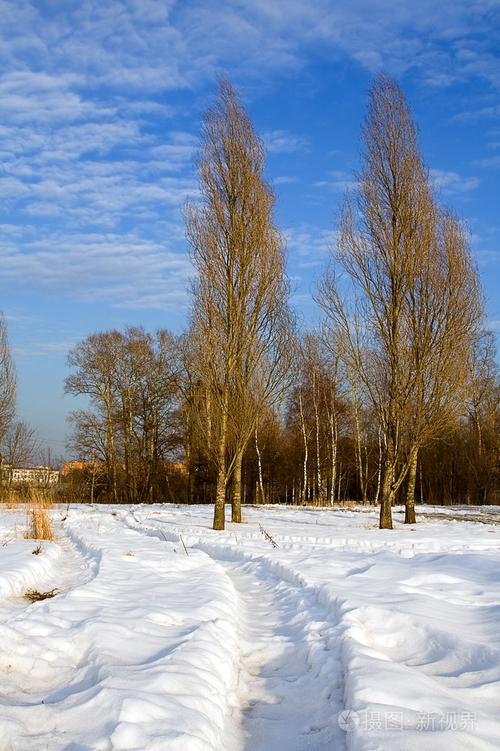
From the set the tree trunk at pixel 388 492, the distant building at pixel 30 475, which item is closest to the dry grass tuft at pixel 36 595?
the tree trunk at pixel 388 492

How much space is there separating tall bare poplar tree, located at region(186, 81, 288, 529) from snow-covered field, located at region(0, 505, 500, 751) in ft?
25.4

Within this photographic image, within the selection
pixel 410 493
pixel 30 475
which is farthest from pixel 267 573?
pixel 30 475

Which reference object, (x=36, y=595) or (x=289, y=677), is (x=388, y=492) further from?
(x=289, y=677)

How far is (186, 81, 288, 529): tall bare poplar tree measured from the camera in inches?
605

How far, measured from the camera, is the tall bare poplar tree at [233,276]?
15.4 metres

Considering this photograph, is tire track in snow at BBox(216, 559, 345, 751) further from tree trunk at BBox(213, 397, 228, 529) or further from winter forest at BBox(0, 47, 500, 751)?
tree trunk at BBox(213, 397, 228, 529)

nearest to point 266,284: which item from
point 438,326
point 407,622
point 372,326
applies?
point 372,326

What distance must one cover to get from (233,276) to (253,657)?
11975 millimetres

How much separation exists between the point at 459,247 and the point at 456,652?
49.0 ft

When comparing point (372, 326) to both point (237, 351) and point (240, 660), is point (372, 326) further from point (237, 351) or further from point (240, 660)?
point (240, 660)

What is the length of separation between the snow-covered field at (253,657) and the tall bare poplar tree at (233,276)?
776cm

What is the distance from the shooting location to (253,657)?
4.41m

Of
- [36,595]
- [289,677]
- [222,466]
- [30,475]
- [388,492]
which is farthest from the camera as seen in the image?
[30,475]

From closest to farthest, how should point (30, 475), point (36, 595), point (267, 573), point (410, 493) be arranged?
1. point (36, 595)
2. point (267, 573)
3. point (410, 493)
4. point (30, 475)
